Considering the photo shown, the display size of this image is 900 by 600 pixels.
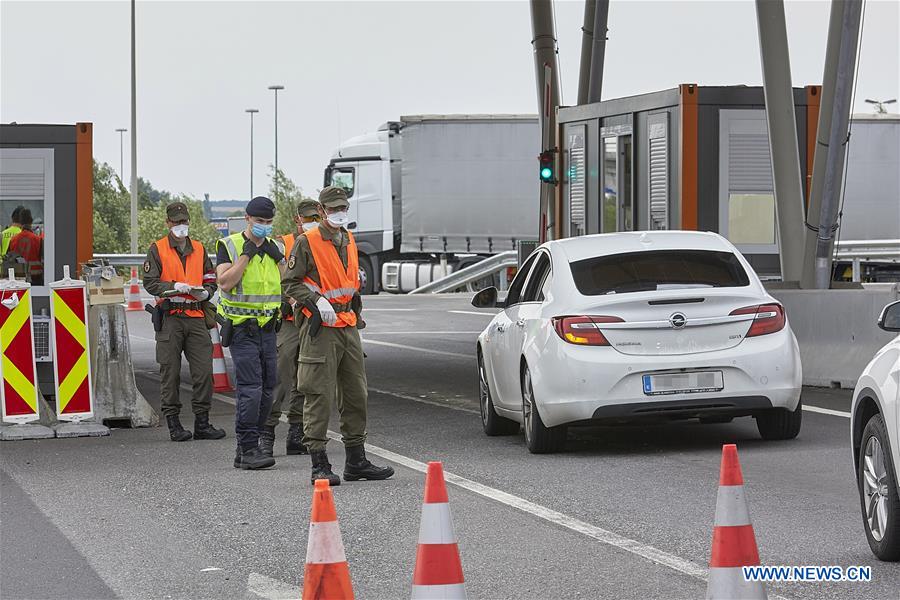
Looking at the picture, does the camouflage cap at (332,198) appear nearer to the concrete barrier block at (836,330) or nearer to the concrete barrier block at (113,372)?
the concrete barrier block at (113,372)

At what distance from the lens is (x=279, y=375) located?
1275 centimetres

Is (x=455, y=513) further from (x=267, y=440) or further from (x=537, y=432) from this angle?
(x=267, y=440)

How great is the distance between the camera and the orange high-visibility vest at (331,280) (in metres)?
10.3

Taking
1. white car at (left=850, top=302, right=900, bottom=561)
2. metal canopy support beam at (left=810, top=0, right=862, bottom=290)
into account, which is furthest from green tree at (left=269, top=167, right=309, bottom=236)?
white car at (left=850, top=302, right=900, bottom=561)

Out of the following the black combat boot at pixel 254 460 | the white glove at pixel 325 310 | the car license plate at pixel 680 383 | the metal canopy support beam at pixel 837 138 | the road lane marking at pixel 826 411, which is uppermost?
the metal canopy support beam at pixel 837 138

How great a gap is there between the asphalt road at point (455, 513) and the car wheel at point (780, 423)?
4.0 inches

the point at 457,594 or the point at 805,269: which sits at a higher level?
the point at 805,269

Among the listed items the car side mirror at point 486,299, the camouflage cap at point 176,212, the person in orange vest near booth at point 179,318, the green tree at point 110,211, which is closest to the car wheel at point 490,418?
the car side mirror at point 486,299

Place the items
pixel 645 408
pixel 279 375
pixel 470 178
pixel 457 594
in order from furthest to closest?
pixel 470 178, pixel 279 375, pixel 645 408, pixel 457 594

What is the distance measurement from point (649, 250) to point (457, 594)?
613 cm

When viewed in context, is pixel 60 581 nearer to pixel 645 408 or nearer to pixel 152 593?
pixel 152 593

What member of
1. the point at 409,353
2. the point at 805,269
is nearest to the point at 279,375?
the point at 805,269

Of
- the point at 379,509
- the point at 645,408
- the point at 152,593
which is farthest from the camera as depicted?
the point at 645,408

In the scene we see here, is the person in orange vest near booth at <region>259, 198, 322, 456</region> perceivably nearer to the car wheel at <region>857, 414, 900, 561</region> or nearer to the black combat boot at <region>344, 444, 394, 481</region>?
the black combat boot at <region>344, 444, 394, 481</region>
